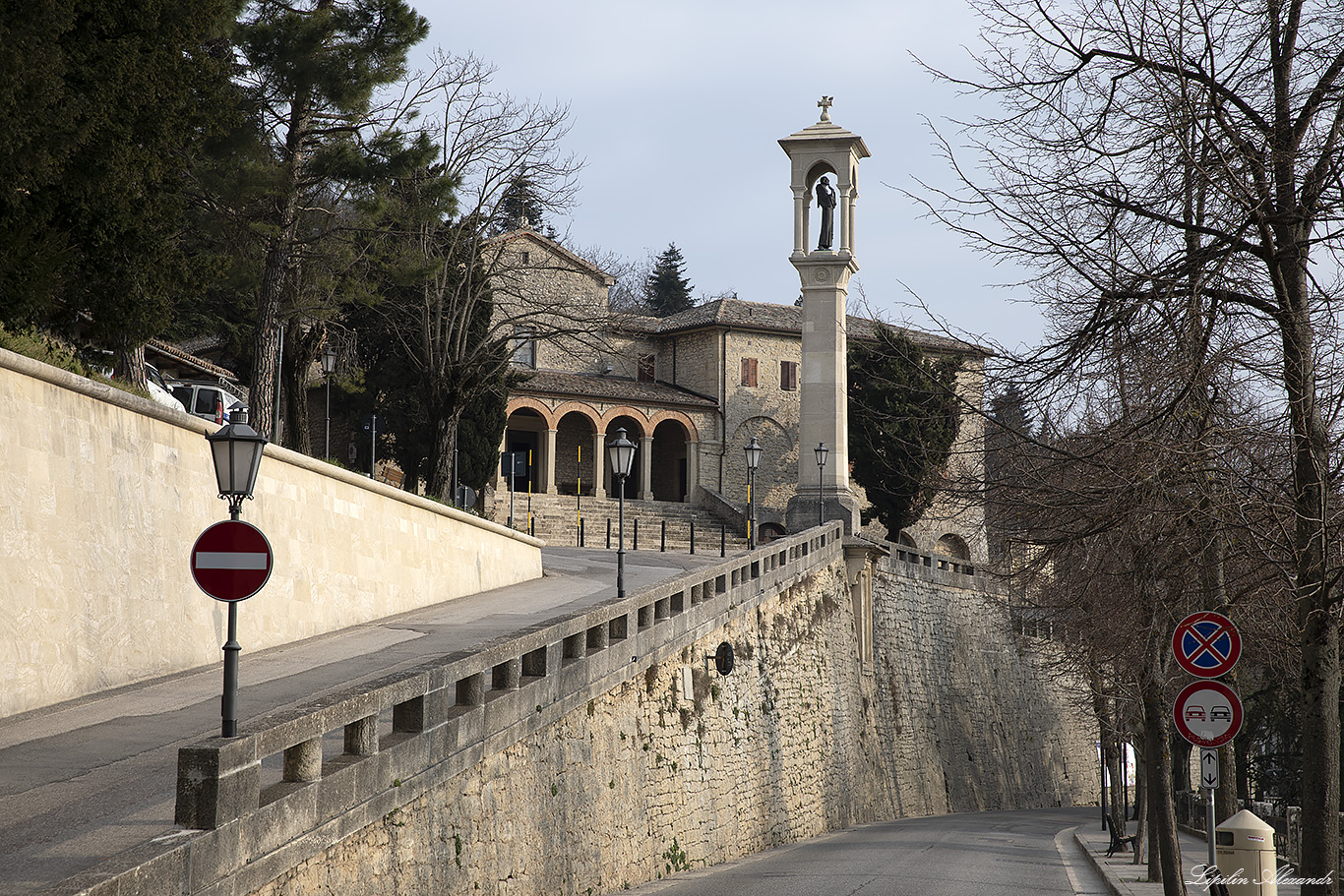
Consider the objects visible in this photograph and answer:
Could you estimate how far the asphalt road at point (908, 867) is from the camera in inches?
551

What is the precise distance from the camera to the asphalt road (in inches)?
551

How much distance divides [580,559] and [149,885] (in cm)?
2428

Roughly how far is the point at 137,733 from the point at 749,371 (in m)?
43.6

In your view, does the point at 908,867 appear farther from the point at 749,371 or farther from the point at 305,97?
the point at 749,371

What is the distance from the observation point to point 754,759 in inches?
762

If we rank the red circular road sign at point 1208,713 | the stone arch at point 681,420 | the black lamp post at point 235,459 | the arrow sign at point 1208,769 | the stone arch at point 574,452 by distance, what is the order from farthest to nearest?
the stone arch at point 681,420, the stone arch at point 574,452, the arrow sign at point 1208,769, the black lamp post at point 235,459, the red circular road sign at point 1208,713

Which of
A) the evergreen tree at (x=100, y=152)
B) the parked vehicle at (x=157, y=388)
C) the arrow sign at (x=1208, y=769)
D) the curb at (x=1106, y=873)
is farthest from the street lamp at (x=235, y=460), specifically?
the curb at (x=1106, y=873)

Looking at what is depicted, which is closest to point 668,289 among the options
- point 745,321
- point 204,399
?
point 745,321

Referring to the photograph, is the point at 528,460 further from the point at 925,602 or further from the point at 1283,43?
the point at 1283,43

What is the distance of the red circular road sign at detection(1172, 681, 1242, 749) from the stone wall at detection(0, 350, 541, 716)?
9695 millimetres

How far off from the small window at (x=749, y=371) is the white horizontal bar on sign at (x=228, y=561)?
44689 mm

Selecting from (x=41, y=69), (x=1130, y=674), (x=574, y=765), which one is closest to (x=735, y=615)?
(x=1130, y=674)

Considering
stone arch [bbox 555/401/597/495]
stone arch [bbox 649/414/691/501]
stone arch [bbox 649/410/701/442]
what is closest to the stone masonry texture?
stone arch [bbox 649/410/701/442]

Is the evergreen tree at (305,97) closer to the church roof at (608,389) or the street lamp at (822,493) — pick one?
the street lamp at (822,493)
